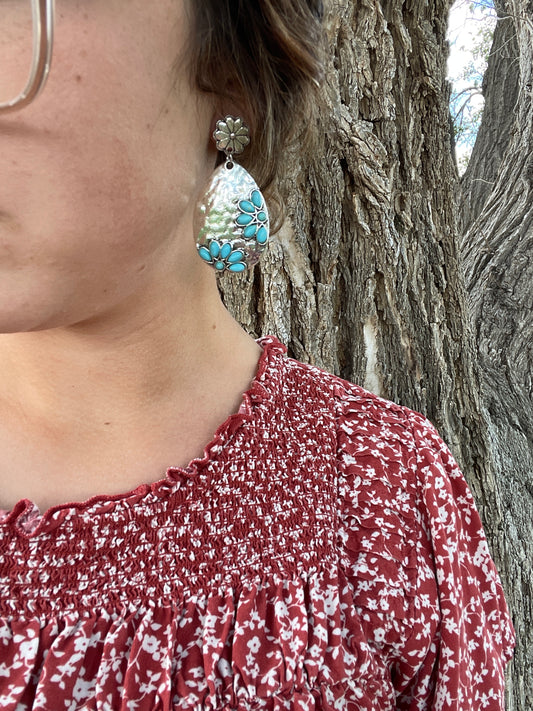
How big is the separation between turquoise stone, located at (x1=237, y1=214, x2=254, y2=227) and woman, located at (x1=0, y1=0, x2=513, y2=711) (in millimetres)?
41

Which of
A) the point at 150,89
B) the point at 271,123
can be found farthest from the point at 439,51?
the point at 150,89

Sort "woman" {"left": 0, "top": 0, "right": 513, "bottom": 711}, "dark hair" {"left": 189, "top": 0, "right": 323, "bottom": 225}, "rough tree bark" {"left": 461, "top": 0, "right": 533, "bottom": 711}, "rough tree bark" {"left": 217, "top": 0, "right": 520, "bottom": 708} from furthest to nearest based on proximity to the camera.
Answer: "rough tree bark" {"left": 461, "top": 0, "right": 533, "bottom": 711} < "rough tree bark" {"left": 217, "top": 0, "right": 520, "bottom": 708} < "dark hair" {"left": 189, "top": 0, "right": 323, "bottom": 225} < "woman" {"left": 0, "top": 0, "right": 513, "bottom": 711}

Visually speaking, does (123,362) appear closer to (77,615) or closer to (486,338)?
(77,615)

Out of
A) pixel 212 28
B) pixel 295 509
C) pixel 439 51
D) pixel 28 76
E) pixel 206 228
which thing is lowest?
pixel 295 509

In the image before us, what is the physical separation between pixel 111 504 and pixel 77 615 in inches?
6.2

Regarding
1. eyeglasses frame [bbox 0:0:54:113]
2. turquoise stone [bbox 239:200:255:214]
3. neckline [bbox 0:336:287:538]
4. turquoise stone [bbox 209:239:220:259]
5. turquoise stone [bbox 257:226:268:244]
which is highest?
eyeglasses frame [bbox 0:0:54:113]

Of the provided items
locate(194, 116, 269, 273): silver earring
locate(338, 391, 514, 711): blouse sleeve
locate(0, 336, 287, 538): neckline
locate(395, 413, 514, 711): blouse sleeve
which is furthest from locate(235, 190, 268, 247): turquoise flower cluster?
locate(395, 413, 514, 711): blouse sleeve

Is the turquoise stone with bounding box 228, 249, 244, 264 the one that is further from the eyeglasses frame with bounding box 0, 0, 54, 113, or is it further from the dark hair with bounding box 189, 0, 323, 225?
the eyeglasses frame with bounding box 0, 0, 54, 113

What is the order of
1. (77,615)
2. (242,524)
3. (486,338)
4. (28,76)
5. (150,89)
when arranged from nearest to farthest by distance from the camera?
(28,76)
(150,89)
(77,615)
(242,524)
(486,338)

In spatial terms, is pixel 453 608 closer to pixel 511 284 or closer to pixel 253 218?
pixel 253 218

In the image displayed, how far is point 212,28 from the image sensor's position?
0.88 m

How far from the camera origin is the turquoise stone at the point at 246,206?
3.04ft

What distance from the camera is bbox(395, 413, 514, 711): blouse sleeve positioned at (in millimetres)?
1073

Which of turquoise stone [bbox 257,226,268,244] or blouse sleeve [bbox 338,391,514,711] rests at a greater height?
turquoise stone [bbox 257,226,268,244]
